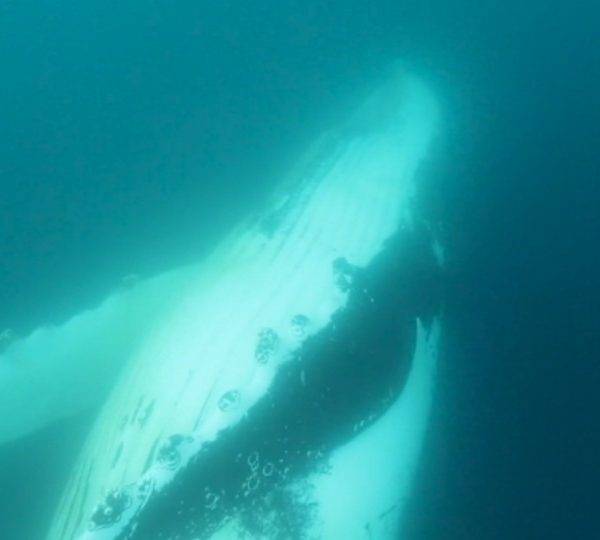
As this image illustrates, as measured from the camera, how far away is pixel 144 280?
723 inches

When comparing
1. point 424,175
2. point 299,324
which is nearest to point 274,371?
point 299,324

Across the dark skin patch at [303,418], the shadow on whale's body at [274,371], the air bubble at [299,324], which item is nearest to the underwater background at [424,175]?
the shadow on whale's body at [274,371]

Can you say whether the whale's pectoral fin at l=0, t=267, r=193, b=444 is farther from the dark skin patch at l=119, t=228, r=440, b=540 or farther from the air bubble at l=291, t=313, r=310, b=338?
the dark skin patch at l=119, t=228, r=440, b=540

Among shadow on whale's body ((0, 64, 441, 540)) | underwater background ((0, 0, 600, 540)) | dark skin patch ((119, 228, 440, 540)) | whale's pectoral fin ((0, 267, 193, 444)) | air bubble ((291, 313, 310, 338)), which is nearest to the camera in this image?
dark skin patch ((119, 228, 440, 540))

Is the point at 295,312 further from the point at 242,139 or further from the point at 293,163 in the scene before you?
the point at 242,139

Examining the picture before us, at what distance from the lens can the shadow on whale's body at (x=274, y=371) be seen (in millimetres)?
12008

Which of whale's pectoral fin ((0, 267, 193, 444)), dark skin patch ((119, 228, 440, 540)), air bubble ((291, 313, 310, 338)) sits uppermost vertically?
whale's pectoral fin ((0, 267, 193, 444))

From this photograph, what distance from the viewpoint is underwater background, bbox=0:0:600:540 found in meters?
16.0

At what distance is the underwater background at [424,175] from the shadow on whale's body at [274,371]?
104cm

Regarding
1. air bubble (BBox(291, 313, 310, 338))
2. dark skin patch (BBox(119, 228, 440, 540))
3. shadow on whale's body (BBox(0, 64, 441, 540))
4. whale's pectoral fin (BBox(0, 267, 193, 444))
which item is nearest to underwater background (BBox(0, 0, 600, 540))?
whale's pectoral fin (BBox(0, 267, 193, 444))

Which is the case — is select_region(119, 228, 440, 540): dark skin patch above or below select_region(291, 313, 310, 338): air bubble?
below

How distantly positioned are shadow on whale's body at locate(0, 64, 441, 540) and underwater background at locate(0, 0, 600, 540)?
104 cm

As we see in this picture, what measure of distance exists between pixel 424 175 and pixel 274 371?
26.1 ft

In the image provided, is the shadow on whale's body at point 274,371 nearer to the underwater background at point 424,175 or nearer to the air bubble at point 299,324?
the air bubble at point 299,324
